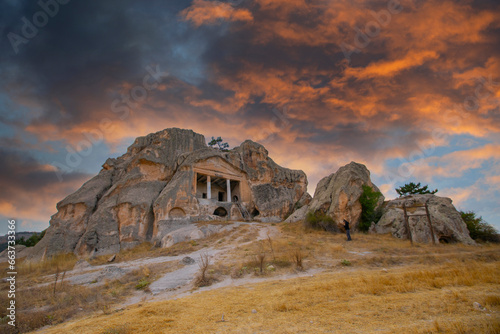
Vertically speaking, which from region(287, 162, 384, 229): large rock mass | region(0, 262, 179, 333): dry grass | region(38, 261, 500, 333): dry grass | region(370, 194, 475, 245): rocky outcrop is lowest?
region(0, 262, 179, 333): dry grass

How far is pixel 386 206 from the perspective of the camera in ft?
72.0

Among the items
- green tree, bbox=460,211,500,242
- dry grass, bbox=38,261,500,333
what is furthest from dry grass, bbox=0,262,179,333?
green tree, bbox=460,211,500,242

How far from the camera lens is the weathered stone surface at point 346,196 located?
65.7ft

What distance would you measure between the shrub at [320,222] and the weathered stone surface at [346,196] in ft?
1.17

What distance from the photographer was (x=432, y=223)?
637 inches

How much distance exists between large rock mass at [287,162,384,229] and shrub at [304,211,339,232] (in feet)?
1.09

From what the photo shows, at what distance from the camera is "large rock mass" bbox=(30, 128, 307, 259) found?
77.6 ft

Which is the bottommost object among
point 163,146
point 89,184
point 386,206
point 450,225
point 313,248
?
point 313,248

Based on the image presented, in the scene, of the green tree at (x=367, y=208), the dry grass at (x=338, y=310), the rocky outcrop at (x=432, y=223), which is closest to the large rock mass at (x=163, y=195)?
the green tree at (x=367, y=208)

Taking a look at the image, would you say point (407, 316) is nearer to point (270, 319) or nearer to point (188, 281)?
point (270, 319)

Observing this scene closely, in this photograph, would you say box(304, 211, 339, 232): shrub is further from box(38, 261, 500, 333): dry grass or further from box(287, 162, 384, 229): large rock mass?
box(38, 261, 500, 333): dry grass

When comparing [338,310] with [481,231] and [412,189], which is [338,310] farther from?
[412,189]

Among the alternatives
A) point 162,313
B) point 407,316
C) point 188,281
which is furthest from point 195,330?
point 188,281

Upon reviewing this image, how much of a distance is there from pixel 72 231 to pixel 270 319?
27.0 meters
